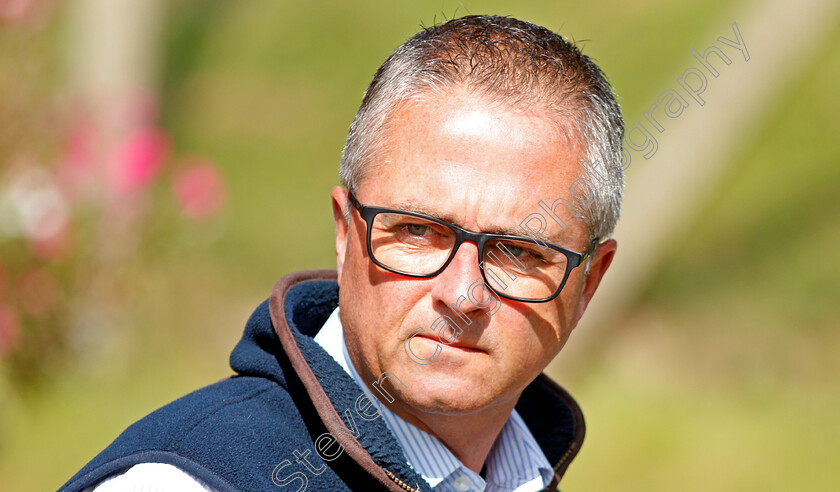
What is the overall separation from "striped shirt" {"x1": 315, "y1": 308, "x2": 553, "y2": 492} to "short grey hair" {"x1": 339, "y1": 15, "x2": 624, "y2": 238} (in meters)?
0.34

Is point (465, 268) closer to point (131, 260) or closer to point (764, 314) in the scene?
point (131, 260)

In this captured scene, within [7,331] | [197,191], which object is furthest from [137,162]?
[7,331]

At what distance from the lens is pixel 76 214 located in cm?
382

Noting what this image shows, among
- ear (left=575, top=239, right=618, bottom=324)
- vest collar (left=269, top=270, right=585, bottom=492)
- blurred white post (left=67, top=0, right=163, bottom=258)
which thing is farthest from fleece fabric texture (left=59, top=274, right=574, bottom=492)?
blurred white post (left=67, top=0, right=163, bottom=258)

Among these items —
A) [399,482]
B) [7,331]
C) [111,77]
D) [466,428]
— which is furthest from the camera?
[111,77]

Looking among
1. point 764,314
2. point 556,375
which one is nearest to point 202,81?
point 556,375

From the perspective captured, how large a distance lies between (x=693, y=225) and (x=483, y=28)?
13.4 ft

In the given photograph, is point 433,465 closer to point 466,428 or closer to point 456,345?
point 466,428

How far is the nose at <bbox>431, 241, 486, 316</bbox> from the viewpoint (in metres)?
1.39

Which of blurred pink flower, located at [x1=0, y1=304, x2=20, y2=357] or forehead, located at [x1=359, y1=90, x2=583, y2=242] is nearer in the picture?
forehead, located at [x1=359, y1=90, x2=583, y2=242]

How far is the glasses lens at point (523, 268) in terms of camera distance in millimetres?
1446

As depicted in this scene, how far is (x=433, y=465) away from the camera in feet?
4.98

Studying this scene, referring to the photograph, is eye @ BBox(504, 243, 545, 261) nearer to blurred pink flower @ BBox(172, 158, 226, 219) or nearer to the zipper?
the zipper

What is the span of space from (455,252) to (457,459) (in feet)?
1.48
